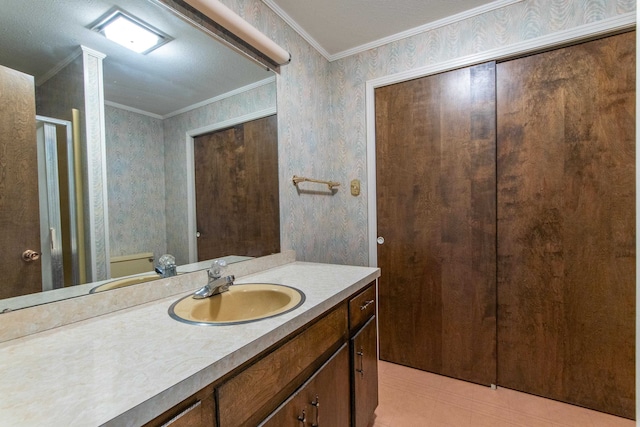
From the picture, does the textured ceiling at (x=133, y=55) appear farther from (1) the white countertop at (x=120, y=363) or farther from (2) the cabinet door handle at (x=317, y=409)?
(2) the cabinet door handle at (x=317, y=409)

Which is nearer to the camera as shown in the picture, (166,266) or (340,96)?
(166,266)

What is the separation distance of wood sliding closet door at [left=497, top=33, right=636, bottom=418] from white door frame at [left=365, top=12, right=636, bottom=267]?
5 centimetres

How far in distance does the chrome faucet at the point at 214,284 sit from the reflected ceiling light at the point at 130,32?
876 mm

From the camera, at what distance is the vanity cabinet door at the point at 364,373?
1229 millimetres

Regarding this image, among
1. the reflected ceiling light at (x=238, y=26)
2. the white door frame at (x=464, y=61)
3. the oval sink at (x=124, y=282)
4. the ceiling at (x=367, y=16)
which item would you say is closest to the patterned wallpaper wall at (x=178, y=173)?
the oval sink at (x=124, y=282)

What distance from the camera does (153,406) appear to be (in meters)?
0.49

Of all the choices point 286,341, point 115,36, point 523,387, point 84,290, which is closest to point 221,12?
point 115,36

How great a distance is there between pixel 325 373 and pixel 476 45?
2.02m

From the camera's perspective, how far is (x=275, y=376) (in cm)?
79

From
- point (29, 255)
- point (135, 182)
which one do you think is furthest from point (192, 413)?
point (135, 182)

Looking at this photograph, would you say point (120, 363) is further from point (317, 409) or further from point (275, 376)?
point (317, 409)

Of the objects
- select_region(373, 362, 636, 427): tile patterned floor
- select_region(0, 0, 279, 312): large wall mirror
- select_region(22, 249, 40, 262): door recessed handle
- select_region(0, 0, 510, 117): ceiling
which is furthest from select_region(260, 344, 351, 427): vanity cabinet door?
select_region(0, 0, 510, 117): ceiling

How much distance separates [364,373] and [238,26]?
1.72 metres

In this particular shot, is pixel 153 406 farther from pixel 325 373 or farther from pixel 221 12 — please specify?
pixel 221 12
